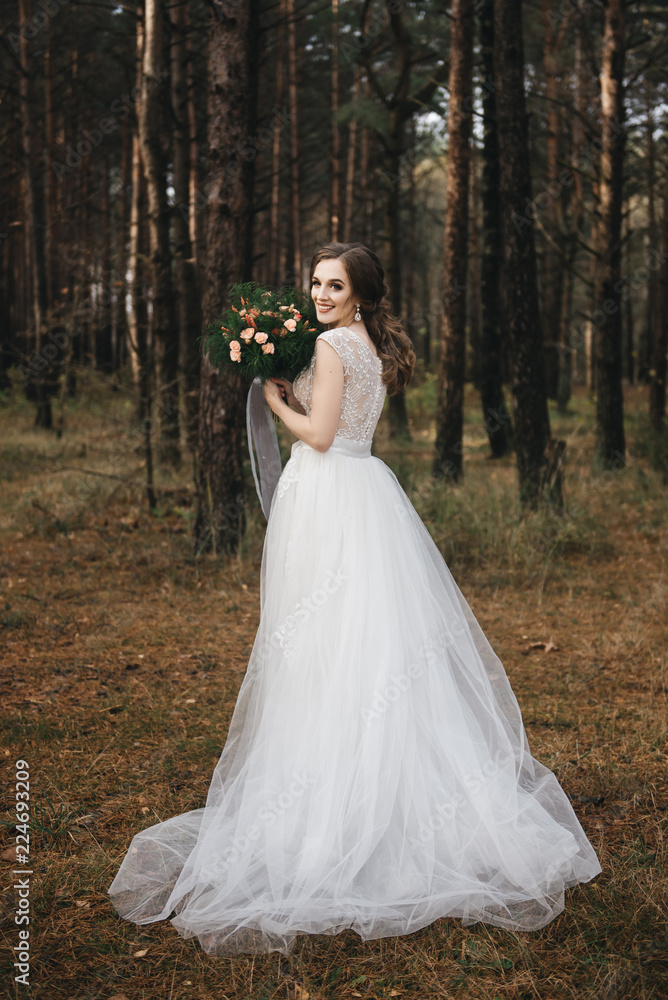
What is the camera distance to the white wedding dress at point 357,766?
2.83 meters

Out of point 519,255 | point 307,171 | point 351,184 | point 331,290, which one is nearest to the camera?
point 331,290

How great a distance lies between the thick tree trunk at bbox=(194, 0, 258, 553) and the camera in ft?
23.1

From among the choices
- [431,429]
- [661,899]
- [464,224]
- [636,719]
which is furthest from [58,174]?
[661,899]

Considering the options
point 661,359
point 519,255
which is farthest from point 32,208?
point 661,359

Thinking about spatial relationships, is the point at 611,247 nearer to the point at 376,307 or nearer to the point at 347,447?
the point at 376,307

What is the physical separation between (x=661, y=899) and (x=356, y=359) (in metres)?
2.30

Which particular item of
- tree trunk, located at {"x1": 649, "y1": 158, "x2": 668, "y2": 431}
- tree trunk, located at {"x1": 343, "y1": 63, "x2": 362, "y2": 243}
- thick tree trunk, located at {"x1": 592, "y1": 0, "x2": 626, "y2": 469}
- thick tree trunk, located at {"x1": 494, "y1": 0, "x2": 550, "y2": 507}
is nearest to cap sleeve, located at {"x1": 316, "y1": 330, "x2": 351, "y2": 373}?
thick tree trunk, located at {"x1": 494, "y1": 0, "x2": 550, "y2": 507}

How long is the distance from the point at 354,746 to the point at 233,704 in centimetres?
194

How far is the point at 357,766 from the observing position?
10.1ft

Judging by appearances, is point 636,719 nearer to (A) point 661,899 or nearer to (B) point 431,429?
(A) point 661,899

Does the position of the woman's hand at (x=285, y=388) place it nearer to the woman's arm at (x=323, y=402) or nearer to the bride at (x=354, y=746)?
the bride at (x=354, y=746)

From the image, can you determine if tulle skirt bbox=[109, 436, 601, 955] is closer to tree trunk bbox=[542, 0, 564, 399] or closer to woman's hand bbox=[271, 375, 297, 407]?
woman's hand bbox=[271, 375, 297, 407]

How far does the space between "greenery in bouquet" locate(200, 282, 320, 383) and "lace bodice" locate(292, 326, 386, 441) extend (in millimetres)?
87

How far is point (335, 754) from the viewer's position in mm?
3107
